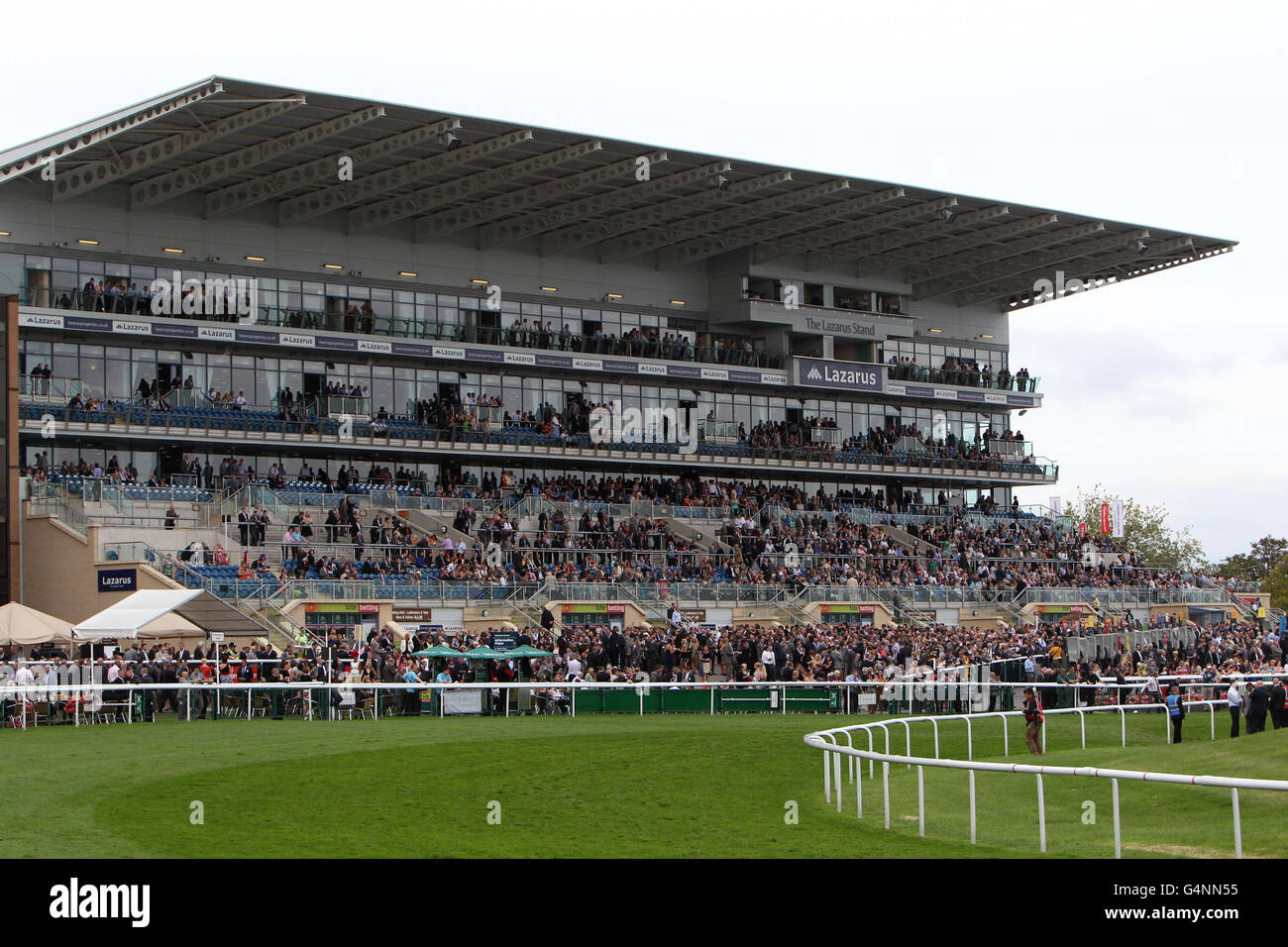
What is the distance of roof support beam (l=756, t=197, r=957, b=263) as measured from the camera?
56.8 m

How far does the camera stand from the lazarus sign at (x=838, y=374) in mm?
61312

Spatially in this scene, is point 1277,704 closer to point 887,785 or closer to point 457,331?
point 887,785

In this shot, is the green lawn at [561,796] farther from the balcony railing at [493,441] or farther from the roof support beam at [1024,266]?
the roof support beam at [1024,266]

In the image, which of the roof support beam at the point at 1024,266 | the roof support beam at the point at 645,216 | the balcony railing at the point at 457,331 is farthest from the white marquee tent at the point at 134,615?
the roof support beam at the point at 1024,266

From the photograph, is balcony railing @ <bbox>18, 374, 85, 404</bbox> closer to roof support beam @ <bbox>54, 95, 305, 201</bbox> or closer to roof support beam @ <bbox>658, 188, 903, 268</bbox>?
roof support beam @ <bbox>54, 95, 305, 201</bbox>

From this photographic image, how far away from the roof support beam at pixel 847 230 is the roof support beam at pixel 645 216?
244 inches

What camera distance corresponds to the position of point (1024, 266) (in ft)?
216

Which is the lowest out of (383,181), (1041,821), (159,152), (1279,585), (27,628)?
(1041,821)

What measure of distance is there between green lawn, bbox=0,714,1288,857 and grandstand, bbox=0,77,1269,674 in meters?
11.5

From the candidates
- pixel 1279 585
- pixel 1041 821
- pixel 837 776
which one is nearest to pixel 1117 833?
pixel 1041 821

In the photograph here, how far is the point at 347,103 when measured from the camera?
141ft

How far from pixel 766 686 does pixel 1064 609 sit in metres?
25.5

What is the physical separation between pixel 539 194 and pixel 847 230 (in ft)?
43.8

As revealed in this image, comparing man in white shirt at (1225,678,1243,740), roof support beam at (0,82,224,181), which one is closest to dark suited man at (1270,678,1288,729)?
man in white shirt at (1225,678,1243,740)
